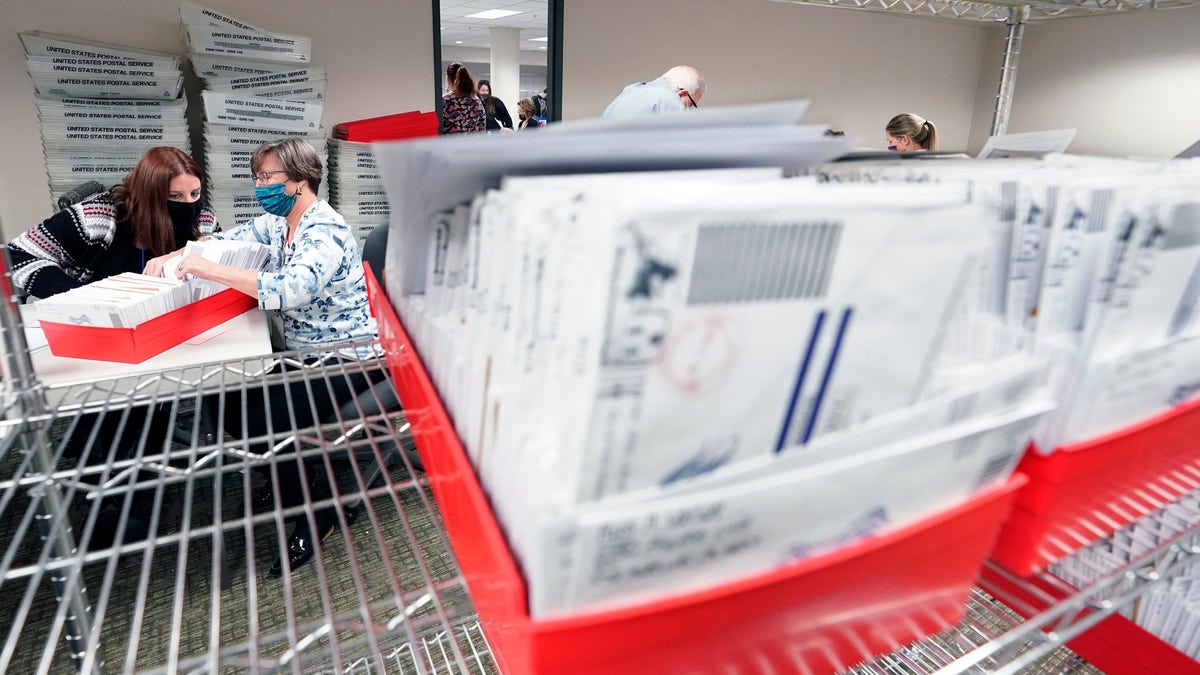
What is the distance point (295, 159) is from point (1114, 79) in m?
4.83

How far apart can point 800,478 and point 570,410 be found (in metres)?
0.11

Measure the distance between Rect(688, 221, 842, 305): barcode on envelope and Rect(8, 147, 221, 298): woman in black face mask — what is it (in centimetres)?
224

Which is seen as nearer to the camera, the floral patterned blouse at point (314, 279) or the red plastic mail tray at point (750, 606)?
the red plastic mail tray at point (750, 606)

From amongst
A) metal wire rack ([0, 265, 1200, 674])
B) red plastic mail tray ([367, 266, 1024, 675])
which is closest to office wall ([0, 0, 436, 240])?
metal wire rack ([0, 265, 1200, 674])

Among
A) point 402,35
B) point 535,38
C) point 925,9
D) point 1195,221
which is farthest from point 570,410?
point 535,38

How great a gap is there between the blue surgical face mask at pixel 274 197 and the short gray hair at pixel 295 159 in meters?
0.05

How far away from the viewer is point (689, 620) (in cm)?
31

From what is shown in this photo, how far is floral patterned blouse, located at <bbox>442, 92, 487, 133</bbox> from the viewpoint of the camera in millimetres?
3924

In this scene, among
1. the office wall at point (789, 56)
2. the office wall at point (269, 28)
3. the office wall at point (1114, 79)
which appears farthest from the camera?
the office wall at point (1114, 79)

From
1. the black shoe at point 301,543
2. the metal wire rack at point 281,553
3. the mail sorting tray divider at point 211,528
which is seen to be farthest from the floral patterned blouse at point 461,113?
Result: the metal wire rack at point 281,553

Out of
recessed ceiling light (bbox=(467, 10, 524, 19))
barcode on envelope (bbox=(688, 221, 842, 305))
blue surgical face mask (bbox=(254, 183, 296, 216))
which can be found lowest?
blue surgical face mask (bbox=(254, 183, 296, 216))

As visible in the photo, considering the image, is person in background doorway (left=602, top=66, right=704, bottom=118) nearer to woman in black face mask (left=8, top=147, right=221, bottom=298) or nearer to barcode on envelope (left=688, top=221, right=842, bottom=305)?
woman in black face mask (left=8, top=147, right=221, bottom=298)

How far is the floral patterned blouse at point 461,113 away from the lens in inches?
154

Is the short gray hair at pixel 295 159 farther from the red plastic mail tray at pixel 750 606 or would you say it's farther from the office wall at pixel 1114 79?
the office wall at pixel 1114 79
